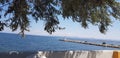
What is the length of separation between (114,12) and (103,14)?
20.3 inches

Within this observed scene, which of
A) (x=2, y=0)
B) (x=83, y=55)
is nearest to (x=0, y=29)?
(x=2, y=0)

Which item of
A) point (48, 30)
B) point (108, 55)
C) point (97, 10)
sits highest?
point (97, 10)

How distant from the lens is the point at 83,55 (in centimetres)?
941

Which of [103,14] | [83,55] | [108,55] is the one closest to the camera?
[83,55]

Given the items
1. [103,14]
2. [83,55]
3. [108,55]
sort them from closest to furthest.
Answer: [83,55], [108,55], [103,14]

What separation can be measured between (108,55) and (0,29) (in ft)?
11.7

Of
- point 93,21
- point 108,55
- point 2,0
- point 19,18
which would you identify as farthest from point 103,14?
point 2,0

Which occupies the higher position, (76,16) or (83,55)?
(76,16)

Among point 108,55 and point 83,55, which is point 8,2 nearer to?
point 83,55

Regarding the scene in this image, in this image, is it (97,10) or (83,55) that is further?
(97,10)

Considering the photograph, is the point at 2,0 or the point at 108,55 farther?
the point at 108,55

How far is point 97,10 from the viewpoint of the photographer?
1011 cm

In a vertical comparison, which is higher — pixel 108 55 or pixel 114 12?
pixel 114 12

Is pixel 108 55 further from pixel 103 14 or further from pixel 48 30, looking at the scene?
pixel 48 30
